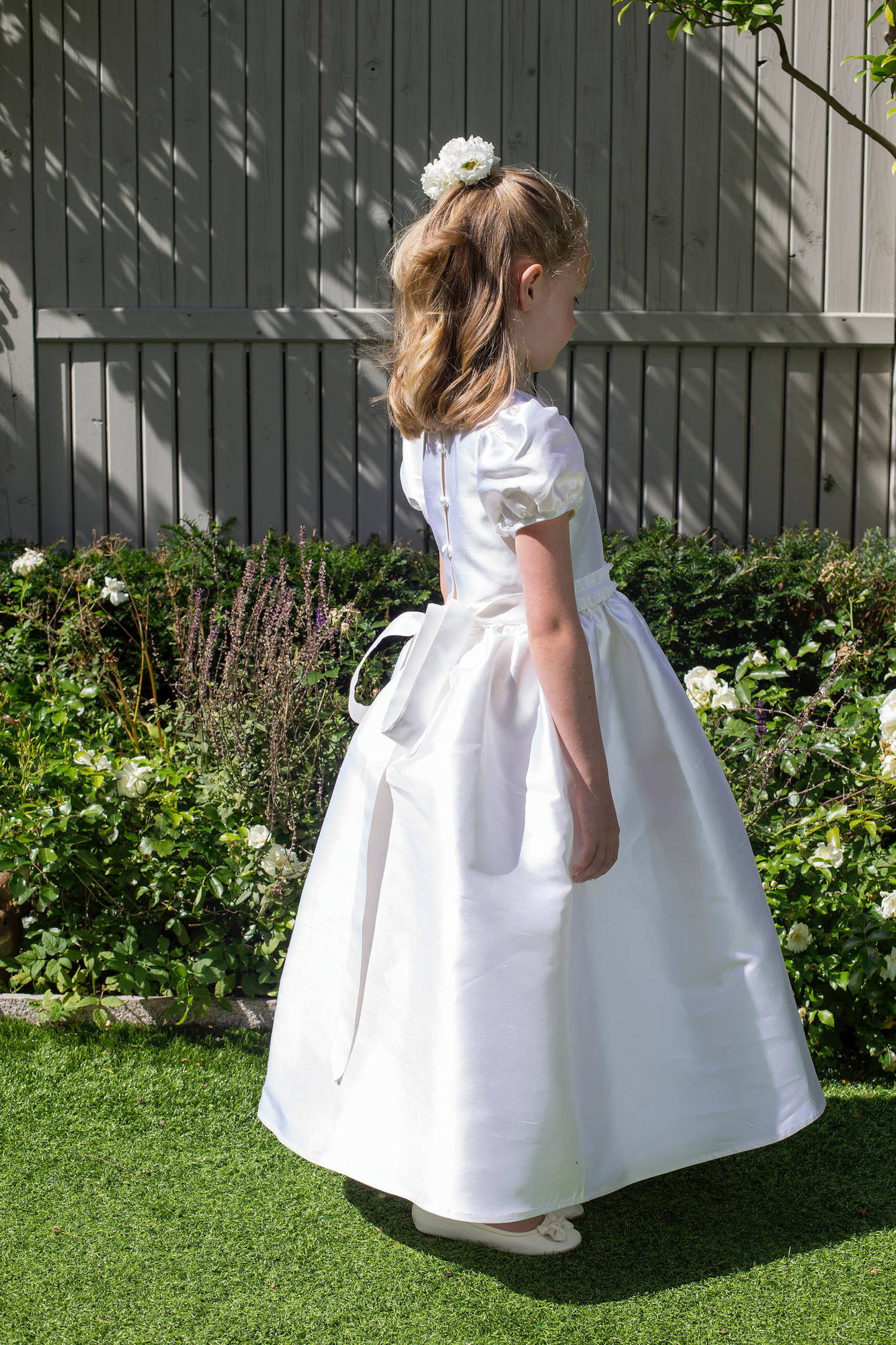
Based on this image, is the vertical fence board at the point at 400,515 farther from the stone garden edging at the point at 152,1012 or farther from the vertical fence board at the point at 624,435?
the stone garden edging at the point at 152,1012

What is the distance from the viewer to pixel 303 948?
69.4 inches

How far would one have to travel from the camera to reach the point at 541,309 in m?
1.61

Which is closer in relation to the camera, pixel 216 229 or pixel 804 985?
pixel 804 985

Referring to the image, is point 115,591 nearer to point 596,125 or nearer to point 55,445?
point 55,445

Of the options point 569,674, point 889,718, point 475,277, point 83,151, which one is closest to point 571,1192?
point 569,674

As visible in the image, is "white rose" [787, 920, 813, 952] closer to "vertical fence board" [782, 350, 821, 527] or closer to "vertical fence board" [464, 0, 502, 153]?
"vertical fence board" [782, 350, 821, 527]

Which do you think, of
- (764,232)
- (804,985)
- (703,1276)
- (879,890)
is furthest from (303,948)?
(764,232)

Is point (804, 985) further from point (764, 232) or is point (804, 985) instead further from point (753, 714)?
point (764, 232)

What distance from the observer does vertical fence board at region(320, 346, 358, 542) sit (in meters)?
4.20

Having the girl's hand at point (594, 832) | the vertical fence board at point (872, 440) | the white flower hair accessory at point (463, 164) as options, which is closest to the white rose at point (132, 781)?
the girl's hand at point (594, 832)

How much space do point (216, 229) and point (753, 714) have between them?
9.67 feet

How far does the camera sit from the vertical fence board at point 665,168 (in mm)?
4098

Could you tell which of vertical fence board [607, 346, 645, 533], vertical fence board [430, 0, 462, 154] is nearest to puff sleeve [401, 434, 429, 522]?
vertical fence board [607, 346, 645, 533]

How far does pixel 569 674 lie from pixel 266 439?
3.05m
